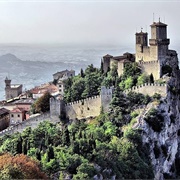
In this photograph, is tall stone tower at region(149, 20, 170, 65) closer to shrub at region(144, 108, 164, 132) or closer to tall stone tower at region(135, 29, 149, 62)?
tall stone tower at region(135, 29, 149, 62)

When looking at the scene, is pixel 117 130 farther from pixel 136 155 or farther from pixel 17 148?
pixel 17 148

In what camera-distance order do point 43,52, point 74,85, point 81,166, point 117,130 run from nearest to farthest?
point 81,166, point 117,130, point 74,85, point 43,52

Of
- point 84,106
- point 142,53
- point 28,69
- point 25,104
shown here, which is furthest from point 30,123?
point 28,69

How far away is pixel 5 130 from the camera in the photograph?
95.7ft

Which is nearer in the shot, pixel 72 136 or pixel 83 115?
pixel 72 136

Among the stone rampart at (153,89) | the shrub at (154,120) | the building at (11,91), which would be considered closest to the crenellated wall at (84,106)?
the stone rampart at (153,89)

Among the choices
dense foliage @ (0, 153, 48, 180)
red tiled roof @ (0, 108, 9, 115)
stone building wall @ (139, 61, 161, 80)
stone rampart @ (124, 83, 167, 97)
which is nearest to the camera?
dense foliage @ (0, 153, 48, 180)

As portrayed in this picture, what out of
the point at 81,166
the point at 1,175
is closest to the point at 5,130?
the point at 81,166

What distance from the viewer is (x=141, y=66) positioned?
97.8ft

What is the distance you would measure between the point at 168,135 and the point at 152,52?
5354 millimetres

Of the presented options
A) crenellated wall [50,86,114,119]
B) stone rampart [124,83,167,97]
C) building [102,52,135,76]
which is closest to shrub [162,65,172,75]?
stone rampart [124,83,167,97]

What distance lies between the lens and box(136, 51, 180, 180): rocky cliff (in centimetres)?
2614

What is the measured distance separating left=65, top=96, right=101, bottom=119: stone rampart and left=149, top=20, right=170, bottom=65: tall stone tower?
4711 mm

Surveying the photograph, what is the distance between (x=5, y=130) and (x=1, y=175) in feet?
41.9
